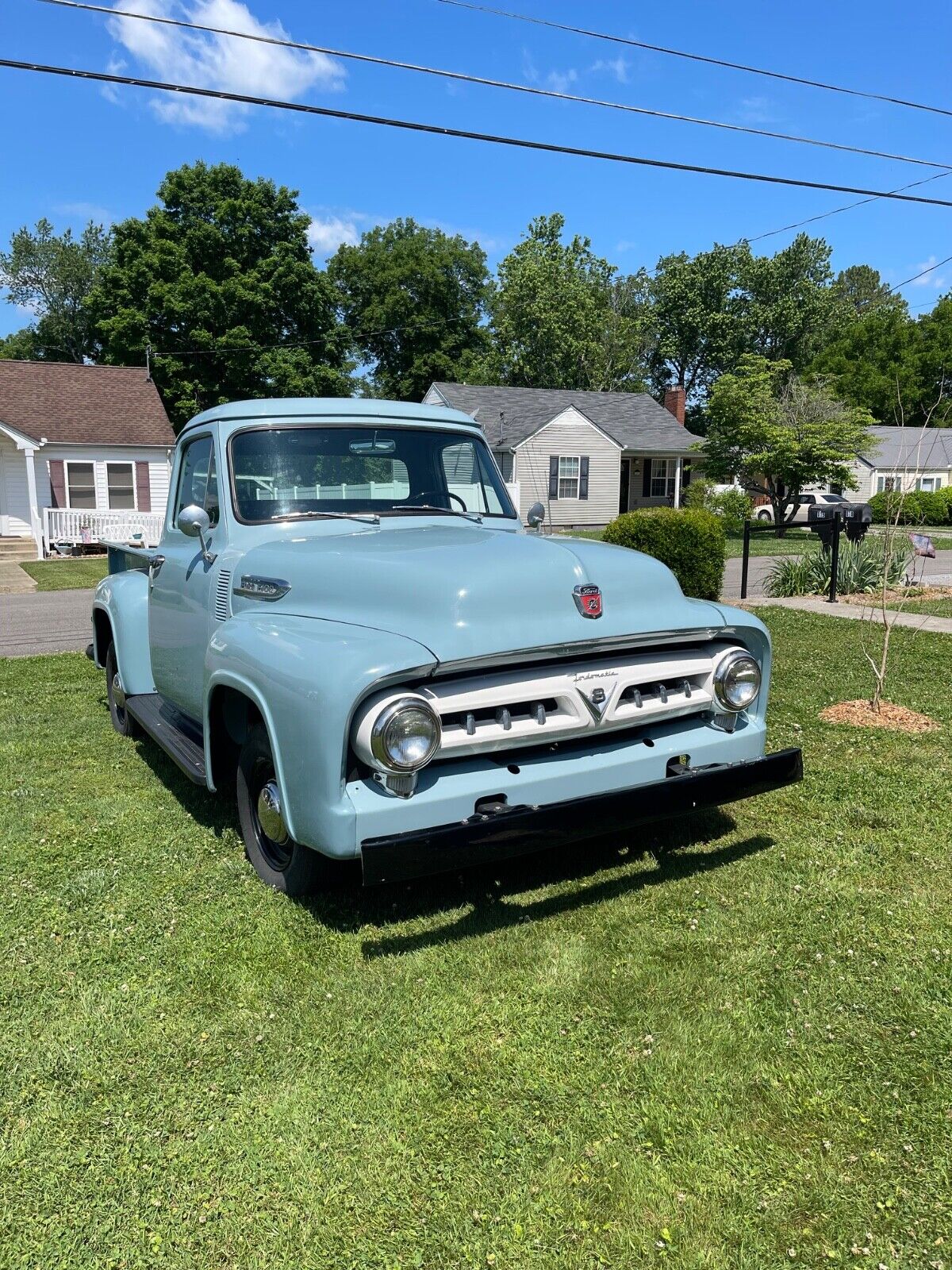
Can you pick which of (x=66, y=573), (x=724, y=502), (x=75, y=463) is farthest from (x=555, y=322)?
(x=66, y=573)

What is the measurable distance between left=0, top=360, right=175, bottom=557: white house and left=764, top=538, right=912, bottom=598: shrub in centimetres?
1553

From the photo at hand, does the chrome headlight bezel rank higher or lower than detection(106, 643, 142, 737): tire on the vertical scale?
higher

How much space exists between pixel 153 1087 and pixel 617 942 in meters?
1.63

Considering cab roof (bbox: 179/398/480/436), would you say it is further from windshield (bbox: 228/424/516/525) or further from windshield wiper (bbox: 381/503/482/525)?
windshield wiper (bbox: 381/503/482/525)

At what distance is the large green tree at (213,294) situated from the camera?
122ft

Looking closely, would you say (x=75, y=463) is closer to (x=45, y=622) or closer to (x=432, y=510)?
(x=45, y=622)

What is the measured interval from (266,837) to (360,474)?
5.97 feet

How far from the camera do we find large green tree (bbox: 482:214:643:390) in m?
48.3

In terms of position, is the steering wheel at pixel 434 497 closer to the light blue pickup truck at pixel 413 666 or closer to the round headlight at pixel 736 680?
the light blue pickup truck at pixel 413 666

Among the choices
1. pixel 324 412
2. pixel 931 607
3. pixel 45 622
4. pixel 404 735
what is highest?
pixel 324 412

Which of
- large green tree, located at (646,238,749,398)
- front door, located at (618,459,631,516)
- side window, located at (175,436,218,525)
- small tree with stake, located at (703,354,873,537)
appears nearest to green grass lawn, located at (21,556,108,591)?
side window, located at (175,436,218,525)

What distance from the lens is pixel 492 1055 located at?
2771 mm

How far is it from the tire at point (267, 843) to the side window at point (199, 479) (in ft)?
4.24

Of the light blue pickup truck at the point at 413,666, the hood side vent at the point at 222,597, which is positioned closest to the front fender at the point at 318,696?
the light blue pickup truck at the point at 413,666
